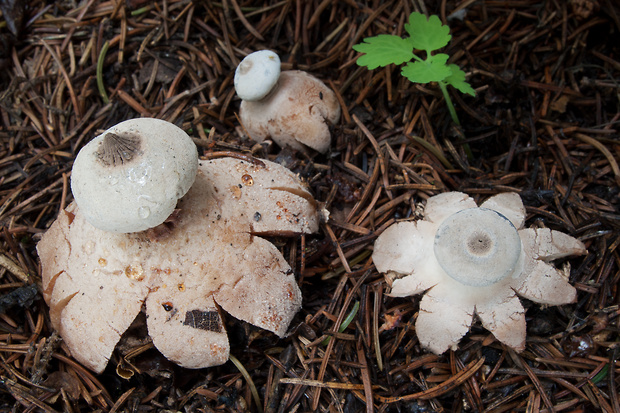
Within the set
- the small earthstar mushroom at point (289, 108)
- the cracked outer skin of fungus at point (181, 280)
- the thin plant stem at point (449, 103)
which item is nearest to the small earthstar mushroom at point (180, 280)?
the cracked outer skin of fungus at point (181, 280)

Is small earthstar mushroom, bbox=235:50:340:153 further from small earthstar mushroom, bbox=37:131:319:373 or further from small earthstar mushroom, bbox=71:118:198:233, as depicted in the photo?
small earthstar mushroom, bbox=71:118:198:233

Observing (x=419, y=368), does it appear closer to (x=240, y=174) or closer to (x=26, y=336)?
(x=240, y=174)

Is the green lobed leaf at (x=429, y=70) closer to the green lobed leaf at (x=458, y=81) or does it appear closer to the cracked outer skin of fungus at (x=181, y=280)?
the green lobed leaf at (x=458, y=81)

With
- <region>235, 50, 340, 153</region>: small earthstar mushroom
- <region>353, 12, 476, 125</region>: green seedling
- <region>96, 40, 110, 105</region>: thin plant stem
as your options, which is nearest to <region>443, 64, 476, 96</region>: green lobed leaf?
<region>353, 12, 476, 125</region>: green seedling

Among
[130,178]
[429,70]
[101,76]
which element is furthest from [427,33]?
[101,76]

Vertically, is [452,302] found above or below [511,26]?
below

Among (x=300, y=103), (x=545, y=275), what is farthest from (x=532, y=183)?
(x=300, y=103)

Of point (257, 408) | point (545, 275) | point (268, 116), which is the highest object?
point (268, 116)
